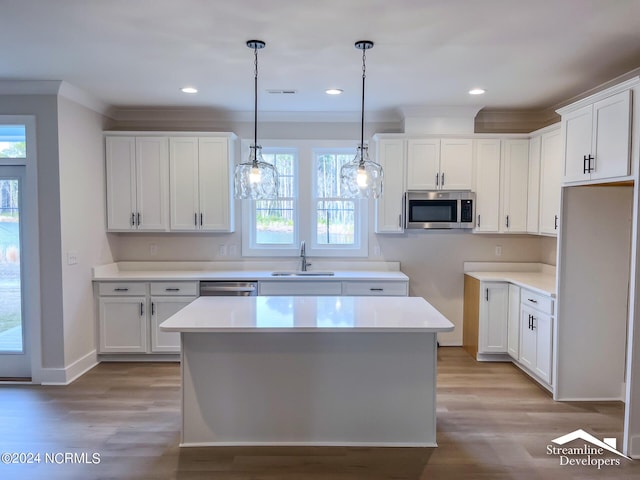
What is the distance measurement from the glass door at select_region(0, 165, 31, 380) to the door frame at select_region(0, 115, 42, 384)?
0.21 ft

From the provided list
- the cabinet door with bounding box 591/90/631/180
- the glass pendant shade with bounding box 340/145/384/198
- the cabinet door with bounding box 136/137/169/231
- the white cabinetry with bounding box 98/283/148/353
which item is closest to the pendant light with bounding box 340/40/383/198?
the glass pendant shade with bounding box 340/145/384/198

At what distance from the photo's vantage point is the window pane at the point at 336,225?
15.6 ft

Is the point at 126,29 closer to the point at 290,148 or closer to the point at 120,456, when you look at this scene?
the point at 290,148

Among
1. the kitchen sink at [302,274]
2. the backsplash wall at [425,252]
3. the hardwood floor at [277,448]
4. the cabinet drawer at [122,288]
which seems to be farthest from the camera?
the backsplash wall at [425,252]

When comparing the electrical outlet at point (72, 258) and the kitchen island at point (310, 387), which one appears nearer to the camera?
the kitchen island at point (310, 387)

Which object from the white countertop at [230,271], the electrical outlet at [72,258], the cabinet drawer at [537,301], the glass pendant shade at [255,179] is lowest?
the cabinet drawer at [537,301]

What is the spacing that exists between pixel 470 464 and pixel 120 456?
2.20m

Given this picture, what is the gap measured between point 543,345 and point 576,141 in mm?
1734

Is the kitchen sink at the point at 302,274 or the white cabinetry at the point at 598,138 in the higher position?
the white cabinetry at the point at 598,138

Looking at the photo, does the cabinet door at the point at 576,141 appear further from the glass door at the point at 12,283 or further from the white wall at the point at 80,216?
the glass door at the point at 12,283

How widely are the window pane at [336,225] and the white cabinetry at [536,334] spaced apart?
1970mm

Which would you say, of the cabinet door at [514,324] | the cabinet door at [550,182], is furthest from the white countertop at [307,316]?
the cabinet door at [550,182]

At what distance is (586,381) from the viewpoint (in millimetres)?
3318

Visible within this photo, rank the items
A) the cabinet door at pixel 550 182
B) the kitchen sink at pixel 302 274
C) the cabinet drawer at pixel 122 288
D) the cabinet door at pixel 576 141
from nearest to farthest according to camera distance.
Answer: the cabinet door at pixel 576 141
the cabinet door at pixel 550 182
the cabinet drawer at pixel 122 288
the kitchen sink at pixel 302 274
